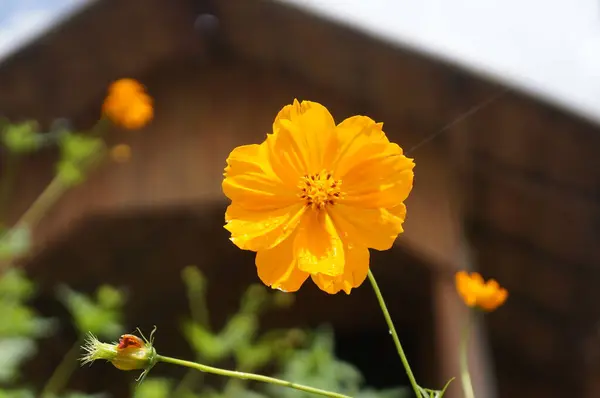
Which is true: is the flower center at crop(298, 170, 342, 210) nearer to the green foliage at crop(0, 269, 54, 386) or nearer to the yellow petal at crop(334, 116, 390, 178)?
the yellow petal at crop(334, 116, 390, 178)

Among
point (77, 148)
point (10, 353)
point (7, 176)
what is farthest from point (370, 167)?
point (7, 176)

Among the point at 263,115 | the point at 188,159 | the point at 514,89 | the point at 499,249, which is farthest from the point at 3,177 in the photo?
the point at 499,249

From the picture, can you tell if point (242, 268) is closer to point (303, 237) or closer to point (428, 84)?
point (428, 84)

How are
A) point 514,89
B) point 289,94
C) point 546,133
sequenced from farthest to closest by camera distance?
point 289,94 → point 546,133 → point 514,89

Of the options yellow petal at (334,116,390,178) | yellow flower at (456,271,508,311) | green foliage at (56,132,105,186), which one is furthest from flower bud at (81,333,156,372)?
green foliage at (56,132,105,186)

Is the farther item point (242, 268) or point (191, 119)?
point (242, 268)

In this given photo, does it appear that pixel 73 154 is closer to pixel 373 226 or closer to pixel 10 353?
pixel 10 353
